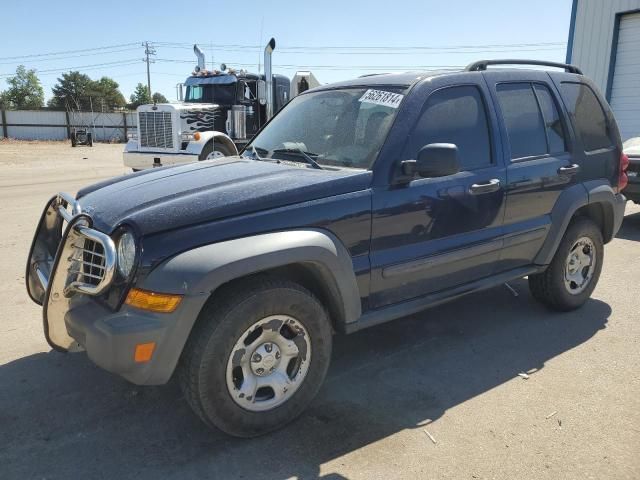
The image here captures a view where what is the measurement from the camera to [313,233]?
287 centimetres

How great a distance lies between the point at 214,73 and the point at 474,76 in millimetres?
11401

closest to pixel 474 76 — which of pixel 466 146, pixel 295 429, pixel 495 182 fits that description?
pixel 466 146

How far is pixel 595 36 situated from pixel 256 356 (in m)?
15.8

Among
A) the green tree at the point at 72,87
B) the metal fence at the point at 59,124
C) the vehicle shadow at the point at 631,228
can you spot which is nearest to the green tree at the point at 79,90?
the green tree at the point at 72,87

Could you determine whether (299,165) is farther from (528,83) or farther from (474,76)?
(528,83)

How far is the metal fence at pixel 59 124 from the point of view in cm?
4234

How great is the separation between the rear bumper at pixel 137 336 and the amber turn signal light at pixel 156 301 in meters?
0.02

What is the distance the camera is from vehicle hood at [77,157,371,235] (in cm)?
266

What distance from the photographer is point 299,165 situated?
137 inches

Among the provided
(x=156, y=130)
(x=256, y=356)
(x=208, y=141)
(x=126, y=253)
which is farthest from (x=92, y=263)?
(x=156, y=130)

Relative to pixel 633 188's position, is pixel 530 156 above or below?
above

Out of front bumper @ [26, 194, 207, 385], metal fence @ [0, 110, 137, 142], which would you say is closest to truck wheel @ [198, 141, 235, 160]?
front bumper @ [26, 194, 207, 385]

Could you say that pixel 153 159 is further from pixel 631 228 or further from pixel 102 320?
pixel 102 320

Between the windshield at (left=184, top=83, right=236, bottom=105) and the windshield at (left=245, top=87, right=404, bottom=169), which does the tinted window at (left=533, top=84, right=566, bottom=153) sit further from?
the windshield at (left=184, top=83, right=236, bottom=105)
